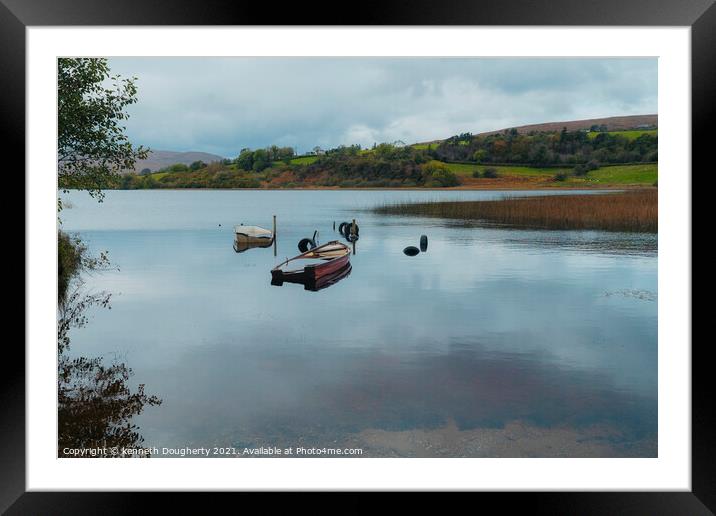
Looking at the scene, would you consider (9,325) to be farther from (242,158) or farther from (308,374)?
(242,158)

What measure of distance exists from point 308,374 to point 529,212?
15.5 meters

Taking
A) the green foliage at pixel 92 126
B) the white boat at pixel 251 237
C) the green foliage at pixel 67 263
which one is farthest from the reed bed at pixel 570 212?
the green foliage at pixel 92 126

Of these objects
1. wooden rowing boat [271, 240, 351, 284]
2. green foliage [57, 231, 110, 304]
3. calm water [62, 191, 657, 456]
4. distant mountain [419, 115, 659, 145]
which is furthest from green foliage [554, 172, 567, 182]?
green foliage [57, 231, 110, 304]

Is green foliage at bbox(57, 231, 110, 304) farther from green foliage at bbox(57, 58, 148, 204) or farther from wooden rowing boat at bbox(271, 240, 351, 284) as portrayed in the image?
wooden rowing boat at bbox(271, 240, 351, 284)

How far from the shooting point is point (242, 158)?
15.7 meters

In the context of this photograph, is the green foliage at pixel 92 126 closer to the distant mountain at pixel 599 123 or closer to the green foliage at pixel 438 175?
the distant mountain at pixel 599 123

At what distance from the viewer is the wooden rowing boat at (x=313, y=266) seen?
12.1 metres

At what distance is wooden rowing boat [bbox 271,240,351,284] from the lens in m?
12.1

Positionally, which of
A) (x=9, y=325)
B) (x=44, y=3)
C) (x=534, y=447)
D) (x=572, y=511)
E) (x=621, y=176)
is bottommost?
(x=534, y=447)

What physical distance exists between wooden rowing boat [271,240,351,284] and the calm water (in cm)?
28

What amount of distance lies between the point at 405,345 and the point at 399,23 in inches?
265

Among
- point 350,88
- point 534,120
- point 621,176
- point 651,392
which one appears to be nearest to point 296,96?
point 350,88

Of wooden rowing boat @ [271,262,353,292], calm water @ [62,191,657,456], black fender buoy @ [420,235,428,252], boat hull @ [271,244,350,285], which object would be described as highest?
black fender buoy @ [420,235,428,252]

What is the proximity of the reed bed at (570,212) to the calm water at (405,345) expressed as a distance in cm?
91
